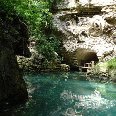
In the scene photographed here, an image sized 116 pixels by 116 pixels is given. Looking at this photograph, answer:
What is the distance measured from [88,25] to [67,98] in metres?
16.7

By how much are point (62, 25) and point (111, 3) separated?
5.77m

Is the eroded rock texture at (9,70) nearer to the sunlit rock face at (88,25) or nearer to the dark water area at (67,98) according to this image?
the dark water area at (67,98)

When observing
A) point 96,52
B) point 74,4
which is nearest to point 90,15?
point 74,4

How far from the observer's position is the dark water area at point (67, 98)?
41.7ft

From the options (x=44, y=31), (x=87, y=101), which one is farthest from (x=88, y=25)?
A: (x=87, y=101)

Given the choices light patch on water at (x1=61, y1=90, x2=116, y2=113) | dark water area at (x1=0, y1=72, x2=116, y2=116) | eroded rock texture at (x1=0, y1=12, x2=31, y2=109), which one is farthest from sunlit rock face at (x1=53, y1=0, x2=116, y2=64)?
eroded rock texture at (x1=0, y1=12, x2=31, y2=109)

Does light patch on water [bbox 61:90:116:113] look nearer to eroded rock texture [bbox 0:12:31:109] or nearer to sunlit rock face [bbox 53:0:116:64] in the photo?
eroded rock texture [bbox 0:12:31:109]

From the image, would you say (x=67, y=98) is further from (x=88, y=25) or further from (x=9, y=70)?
(x=88, y=25)

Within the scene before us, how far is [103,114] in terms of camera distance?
1285 cm

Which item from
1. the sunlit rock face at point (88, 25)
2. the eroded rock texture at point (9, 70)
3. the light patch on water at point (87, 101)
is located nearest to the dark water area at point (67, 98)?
the light patch on water at point (87, 101)

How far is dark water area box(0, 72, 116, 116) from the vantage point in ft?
41.7

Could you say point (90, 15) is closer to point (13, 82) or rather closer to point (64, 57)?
point (64, 57)

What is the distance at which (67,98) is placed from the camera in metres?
15.9

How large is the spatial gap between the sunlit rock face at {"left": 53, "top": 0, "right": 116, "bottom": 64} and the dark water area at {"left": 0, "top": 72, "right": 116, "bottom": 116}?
6.85 m
